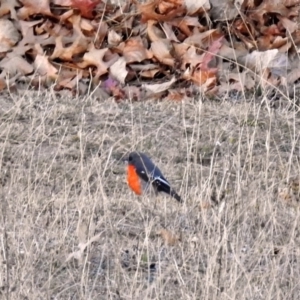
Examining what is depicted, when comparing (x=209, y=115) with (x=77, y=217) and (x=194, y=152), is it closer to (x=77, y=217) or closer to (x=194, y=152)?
(x=194, y=152)

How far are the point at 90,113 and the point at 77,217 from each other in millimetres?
2368

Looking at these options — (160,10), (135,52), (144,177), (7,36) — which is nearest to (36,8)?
(7,36)

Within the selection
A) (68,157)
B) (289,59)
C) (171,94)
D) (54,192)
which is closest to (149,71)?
(171,94)

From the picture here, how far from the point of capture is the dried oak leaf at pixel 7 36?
338 inches

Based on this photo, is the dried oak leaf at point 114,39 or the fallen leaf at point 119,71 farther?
the dried oak leaf at point 114,39

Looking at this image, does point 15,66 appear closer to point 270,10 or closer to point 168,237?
point 270,10

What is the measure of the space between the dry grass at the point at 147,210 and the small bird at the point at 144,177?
0.24ft

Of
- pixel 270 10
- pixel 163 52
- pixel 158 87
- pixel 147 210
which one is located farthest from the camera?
pixel 270 10

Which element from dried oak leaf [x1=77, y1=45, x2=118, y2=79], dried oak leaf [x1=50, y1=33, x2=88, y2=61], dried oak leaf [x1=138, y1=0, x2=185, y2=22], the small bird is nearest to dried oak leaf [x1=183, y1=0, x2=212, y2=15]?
dried oak leaf [x1=138, y1=0, x2=185, y2=22]

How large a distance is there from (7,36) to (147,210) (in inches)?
146

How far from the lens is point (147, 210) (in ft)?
17.6

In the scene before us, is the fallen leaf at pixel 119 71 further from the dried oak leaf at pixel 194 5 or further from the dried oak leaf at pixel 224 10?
the dried oak leaf at pixel 224 10

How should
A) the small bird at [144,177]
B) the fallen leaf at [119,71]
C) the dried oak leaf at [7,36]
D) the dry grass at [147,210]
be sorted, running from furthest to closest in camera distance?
1. the dried oak leaf at [7,36]
2. the fallen leaf at [119,71]
3. the small bird at [144,177]
4. the dry grass at [147,210]

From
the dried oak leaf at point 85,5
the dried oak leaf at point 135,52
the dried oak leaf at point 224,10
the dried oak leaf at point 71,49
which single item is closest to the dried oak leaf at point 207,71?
the dried oak leaf at point 224,10
